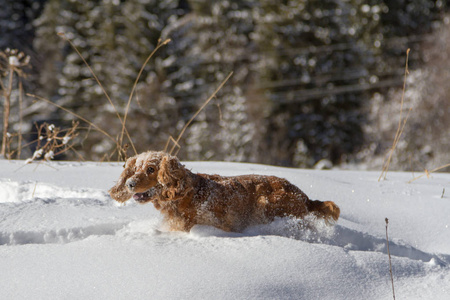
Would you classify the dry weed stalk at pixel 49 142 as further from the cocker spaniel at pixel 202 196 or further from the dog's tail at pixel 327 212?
the dog's tail at pixel 327 212

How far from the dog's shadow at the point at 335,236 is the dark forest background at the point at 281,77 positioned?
18211 mm

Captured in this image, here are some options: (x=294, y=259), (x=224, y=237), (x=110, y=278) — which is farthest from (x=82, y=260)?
(x=294, y=259)

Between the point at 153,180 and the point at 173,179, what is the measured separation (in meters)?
0.10

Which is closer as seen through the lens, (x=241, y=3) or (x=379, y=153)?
(x=379, y=153)

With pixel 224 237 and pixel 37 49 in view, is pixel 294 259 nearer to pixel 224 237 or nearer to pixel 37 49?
pixel 224 237

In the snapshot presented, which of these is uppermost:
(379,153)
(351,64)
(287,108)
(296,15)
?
(296,15)

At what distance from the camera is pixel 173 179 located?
2094mm

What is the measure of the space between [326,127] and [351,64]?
2.97 m

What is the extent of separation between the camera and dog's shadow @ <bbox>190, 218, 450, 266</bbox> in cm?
225

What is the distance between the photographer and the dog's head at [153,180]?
2.09 m

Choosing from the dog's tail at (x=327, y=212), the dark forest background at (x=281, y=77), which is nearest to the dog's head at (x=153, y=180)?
the dog's tail at (x=327, y=212)

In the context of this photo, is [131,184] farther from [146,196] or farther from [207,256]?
[207,256]

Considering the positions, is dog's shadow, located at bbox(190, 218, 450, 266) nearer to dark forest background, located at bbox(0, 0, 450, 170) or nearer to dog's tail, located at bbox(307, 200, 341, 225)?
dog's tail, located at bbox(307, 200, 341, 225)

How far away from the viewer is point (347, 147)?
2152 centimetres
